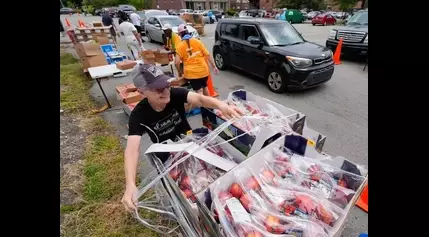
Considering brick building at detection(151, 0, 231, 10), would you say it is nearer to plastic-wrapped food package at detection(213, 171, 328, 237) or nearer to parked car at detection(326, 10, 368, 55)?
parked car at detection(326, 10, 368, 55)

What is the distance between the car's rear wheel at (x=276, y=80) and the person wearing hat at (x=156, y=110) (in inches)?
148

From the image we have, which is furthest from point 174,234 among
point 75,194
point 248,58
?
point 248,58

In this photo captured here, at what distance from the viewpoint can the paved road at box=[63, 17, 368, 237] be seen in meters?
3.37

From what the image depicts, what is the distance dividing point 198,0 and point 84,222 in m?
60.9

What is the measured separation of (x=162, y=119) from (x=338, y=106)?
425 centimetres

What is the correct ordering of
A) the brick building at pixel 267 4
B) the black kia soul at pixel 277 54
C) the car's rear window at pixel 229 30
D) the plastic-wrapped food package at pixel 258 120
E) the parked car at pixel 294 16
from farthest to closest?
1. the brick building at pixel 267 4
2. the parked car at pixel 294 16
3. the car's rear window at pixel 229 30
4. the black kia soul at pixel 277 54
5. the plastic-wrapped food package at pixel 258 120

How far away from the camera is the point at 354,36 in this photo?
754 centimetres

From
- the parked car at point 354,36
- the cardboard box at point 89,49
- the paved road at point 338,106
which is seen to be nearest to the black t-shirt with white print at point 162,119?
the paved road at point 338,106

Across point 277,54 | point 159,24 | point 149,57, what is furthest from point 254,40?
point 159,24

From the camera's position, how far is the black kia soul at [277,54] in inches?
201

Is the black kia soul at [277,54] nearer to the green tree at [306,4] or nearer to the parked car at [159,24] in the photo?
the parked car at [159,24]
